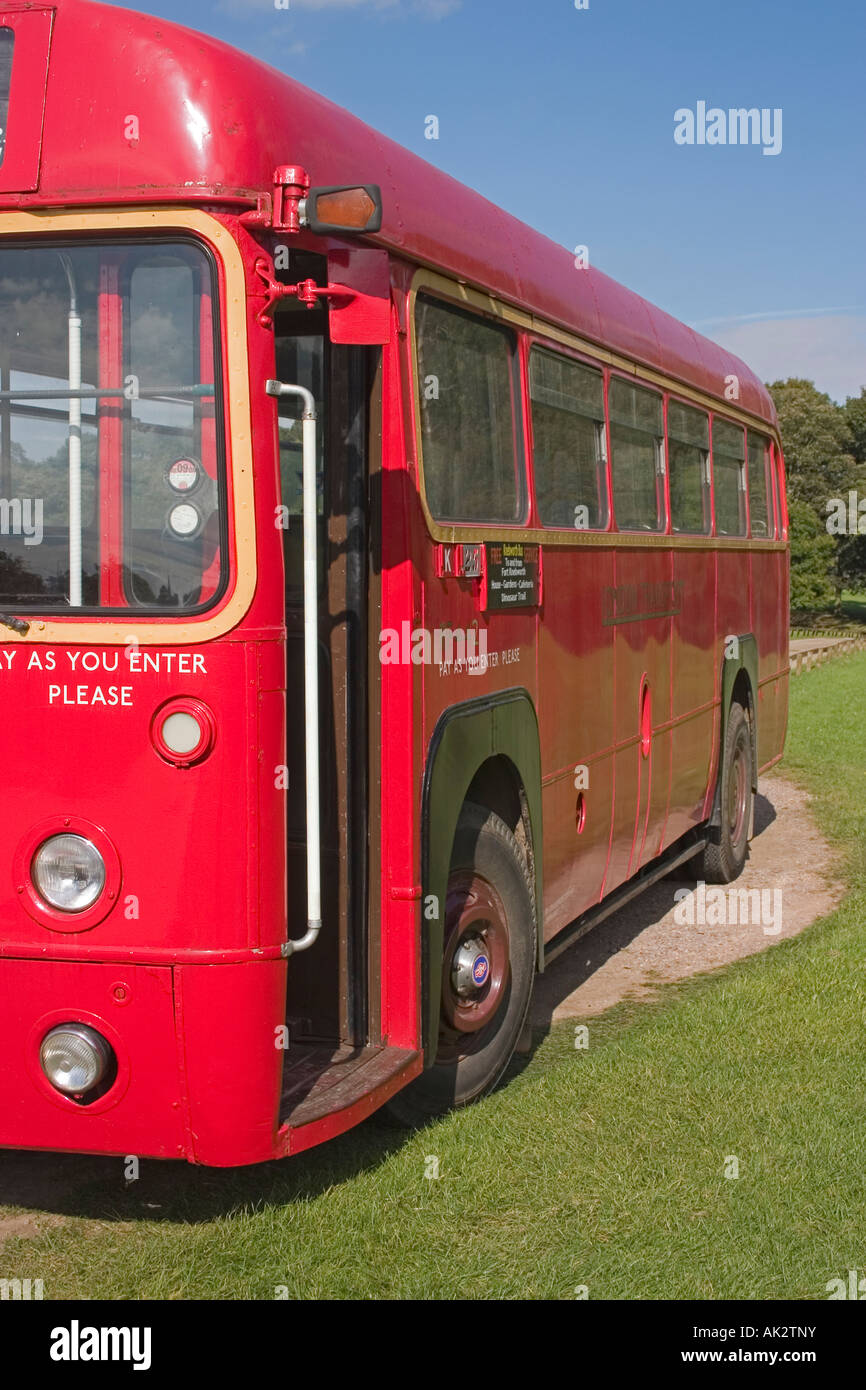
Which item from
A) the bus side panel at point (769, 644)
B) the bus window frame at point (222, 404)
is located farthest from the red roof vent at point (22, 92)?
the bus side panel at point (769, 644)

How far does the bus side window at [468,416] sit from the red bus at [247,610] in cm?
2

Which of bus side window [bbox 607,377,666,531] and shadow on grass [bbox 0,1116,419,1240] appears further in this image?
bus side window [bbox 607,377,666,531]

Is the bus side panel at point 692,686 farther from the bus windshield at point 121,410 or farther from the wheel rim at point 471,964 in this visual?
the bus windshield at point 121,410

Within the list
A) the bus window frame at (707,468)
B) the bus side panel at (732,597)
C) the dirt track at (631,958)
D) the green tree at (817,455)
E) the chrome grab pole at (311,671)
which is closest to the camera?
the chrome grab pole at (311,671)

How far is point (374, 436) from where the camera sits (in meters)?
5.11

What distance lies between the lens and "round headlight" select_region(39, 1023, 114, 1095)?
4379 mm

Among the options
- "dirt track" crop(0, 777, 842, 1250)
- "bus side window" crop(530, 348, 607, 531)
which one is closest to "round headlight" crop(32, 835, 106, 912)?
"dirt track" crop(0, 777, 842, 1250)

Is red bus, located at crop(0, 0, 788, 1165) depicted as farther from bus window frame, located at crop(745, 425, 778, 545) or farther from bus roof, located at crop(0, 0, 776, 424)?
bus window frame, located at crop(745, 425, 778, 545)

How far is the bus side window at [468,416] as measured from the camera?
5445mm

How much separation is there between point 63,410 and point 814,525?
179ft

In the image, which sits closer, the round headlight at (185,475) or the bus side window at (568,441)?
the round headlight at (185,475)

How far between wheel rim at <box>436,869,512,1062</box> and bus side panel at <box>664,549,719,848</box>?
10.9ft

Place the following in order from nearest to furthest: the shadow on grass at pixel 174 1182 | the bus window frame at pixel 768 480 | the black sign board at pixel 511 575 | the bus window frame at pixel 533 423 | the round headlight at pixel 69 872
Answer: the round headlight at pixel 69 872
the shadow on grass at pixel 174 1182
the black sign board at pixel 511 575
the bus window frame at pixel 533 423
the bus window frame at pixel 768 480

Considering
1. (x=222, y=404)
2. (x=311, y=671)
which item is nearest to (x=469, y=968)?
(x=311, y=671)
